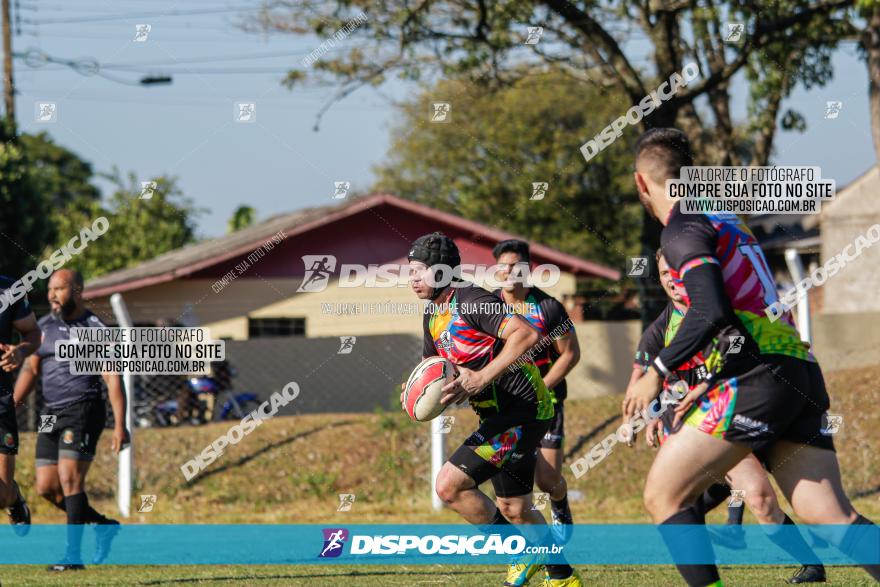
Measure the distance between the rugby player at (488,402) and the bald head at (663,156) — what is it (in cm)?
163

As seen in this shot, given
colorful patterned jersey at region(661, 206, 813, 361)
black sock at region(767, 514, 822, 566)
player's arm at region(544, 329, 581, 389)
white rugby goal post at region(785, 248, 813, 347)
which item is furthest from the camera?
white rugby goal post at region(785, 248, 813, 347)

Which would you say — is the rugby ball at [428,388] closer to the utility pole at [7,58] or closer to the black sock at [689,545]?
the black sock at [689,545]

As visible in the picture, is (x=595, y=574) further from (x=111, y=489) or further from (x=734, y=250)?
(x=111, y=489)

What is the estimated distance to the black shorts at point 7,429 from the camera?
808 centimetres

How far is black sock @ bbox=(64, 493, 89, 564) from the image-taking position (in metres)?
8.91

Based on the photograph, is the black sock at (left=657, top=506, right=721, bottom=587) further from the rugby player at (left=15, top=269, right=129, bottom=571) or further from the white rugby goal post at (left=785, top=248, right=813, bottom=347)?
Result: the white rugby goal post at (left=785, top=248, right=813, bottom=347)

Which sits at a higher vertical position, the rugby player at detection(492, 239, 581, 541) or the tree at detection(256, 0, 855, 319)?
the tree at detection(256, 0, 855, 319)

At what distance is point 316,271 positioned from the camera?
2352 cm

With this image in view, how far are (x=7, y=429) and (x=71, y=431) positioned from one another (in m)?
0.97

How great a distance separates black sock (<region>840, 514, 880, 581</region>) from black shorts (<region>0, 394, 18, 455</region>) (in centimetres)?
565

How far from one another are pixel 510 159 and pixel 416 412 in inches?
1320

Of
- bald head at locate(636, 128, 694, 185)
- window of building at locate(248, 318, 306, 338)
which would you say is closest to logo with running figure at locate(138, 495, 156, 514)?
bald head at locate(636, 128, 694, 185)

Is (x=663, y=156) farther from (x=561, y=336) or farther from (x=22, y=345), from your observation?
(x=22, y=345)

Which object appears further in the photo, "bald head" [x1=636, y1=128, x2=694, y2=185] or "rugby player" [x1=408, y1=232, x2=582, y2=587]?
"rugby player" [x1=408, y1=232, x2=582, y2=587]
